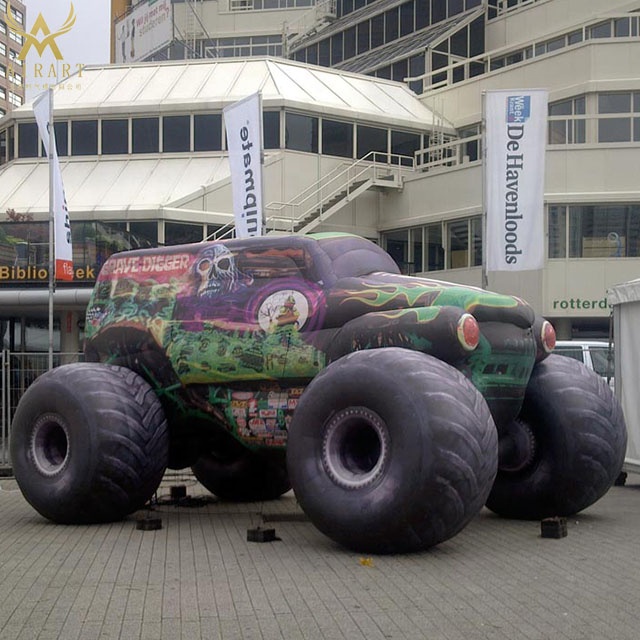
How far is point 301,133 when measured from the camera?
36.8 meters

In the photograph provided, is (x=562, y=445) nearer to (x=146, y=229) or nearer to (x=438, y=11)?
(x=146, y=229)

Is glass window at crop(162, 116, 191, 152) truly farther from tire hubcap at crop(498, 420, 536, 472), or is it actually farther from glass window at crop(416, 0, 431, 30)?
tire hubcap at crop(498, 420, 536, 472)

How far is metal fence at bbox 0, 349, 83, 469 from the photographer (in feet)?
53.9

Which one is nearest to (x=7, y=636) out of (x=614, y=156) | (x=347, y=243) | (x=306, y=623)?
(x=306, y=623)

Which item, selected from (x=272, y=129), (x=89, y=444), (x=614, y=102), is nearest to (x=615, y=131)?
(x=614, y=102)

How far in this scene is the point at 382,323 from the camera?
908cm

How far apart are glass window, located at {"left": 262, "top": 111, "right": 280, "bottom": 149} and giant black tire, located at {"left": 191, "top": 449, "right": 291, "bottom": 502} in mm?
25048

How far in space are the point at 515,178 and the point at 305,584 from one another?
51.4 feet

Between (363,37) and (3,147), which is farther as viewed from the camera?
(363,37)

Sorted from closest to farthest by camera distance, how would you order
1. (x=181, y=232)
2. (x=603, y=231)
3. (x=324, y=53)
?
1. (x=603, y=231)
2. (x=181, y=232)
3. (x=324, y=53)

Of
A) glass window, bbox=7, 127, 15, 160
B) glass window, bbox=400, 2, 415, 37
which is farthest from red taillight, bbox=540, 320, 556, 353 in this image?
glass window, bbox=400, 2, 415, 37

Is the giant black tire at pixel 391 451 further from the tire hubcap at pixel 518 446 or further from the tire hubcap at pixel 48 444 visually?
the tire hubcap at pixel 48 444

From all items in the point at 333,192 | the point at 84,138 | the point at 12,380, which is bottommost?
the point at 12,380

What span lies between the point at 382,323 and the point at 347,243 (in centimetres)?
129
